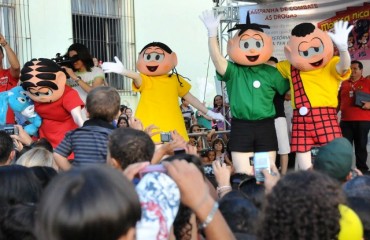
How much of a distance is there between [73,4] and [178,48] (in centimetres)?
262

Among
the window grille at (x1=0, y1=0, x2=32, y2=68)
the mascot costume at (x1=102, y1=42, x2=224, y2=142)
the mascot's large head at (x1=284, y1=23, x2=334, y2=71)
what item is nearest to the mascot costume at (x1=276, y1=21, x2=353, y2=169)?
the mascot's large head at (x1=284, y1=23, x2=334, y2=71)

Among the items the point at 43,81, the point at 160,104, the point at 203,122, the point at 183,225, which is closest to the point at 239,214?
the point at 183,225

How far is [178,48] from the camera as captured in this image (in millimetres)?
12312

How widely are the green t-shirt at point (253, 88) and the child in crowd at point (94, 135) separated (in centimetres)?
172

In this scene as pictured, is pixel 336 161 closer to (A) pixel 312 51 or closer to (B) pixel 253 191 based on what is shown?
(B) pixel 253 191

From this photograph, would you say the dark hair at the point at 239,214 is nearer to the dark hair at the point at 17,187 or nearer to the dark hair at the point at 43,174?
the dark hair at the point at 17,187

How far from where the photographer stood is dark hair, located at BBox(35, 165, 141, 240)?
137cm

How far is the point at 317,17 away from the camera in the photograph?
26.2 feet

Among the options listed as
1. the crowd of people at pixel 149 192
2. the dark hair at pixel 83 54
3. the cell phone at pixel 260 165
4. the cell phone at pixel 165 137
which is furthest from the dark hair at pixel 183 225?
the dark hair at pixel 83 54

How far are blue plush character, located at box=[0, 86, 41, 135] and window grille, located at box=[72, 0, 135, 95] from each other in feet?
18.9

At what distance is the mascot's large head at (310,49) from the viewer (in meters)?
4.97

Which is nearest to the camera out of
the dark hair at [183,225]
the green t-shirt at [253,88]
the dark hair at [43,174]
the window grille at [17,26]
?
the dark hair at [183,225]

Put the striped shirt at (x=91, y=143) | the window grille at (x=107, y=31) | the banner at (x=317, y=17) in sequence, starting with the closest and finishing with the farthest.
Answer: the striped shirt at (x=91, y=143), the banner at (x=317, y=17), the window grille at (x=107, y=31)

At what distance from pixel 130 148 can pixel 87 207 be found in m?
1.11
